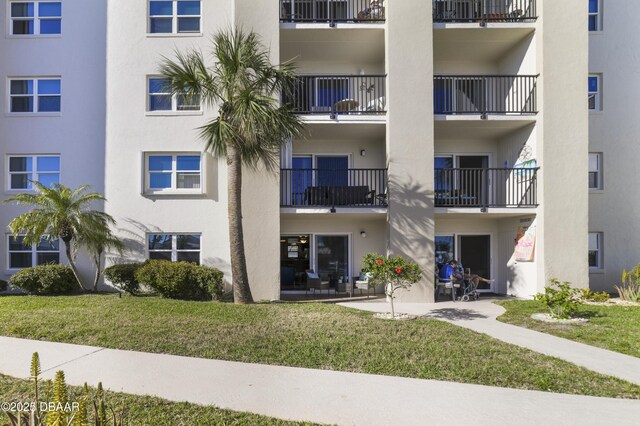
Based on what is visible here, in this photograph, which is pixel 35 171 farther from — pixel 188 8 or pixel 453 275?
pixel 453 275

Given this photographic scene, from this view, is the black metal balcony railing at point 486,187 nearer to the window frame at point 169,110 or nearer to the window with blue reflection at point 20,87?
the window frame at point 169,110

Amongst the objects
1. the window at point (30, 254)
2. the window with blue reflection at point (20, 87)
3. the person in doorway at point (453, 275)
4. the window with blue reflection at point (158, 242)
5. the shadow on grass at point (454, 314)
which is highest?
the window with blue reflection at point (20, 87)

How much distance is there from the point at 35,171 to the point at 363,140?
41.0 ft

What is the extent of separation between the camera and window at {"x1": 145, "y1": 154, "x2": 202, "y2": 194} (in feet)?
50.5

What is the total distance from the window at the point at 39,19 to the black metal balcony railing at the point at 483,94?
14582 mm

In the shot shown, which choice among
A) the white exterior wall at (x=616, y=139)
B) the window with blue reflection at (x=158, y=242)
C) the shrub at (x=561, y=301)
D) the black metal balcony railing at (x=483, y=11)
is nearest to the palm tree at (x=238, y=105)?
the window with blue reflection at (x=158, y=242)

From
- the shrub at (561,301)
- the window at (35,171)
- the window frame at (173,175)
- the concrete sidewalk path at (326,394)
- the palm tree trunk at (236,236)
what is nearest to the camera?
the concrete sidewalk path at (326,394)

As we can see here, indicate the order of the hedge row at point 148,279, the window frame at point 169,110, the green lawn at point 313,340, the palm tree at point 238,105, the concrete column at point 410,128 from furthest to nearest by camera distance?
the window frame at point 169,110, the concrete column at point 410,128, the hedge row at point 148,279, the palm tree at point 238,105, the green lawn at point 313,340

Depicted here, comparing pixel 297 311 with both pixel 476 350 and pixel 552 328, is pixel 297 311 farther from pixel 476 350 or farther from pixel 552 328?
pixel 552 328

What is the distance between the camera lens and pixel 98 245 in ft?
47.1

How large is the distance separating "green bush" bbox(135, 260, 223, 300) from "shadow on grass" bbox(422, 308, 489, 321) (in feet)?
22.0

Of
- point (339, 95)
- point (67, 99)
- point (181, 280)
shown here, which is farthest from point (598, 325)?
point (67, 99)

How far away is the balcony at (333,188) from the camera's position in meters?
13.8

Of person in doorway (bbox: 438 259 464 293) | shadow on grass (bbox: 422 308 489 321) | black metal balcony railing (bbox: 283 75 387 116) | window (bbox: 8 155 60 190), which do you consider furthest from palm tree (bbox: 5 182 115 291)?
person in doorway (bbox: 438 259 464 293)
